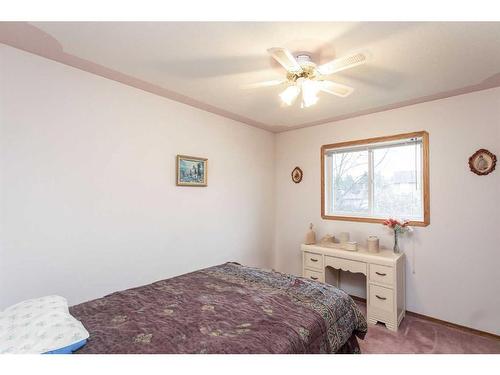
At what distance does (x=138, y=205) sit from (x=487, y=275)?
3.37 m

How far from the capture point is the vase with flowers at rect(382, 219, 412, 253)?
273cm

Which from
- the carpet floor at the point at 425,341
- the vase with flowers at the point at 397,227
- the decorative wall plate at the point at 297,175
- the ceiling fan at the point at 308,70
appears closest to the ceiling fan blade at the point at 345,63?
the ceiling fan at the point at 308,70

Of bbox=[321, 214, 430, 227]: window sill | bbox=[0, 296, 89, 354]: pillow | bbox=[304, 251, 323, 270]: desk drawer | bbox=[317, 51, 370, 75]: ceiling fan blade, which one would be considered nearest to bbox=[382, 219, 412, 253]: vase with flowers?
bbox=[321, 214, 430, 227]: window sill

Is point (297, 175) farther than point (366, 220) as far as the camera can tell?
Yes

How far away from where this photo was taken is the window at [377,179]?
279 cm

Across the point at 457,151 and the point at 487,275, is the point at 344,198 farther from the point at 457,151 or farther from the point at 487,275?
the point at 487,275

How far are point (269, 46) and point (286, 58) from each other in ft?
0.81

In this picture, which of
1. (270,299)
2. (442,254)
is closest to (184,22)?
(270,299)

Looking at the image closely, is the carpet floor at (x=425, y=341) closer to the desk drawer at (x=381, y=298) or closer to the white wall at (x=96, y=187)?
the desk drawer at (x=381, y=298)

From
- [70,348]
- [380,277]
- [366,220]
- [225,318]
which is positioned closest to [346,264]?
[380,277]

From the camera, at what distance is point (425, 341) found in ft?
7.39

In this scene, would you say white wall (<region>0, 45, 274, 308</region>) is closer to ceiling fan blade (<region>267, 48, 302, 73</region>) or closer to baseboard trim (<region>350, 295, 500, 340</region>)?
ceiling fan blade (<region>267, 48, 302, 73</region>)

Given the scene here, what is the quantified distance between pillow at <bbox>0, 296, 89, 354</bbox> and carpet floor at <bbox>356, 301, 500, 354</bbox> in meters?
2.13

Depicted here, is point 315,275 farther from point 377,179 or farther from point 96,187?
point 96,187
